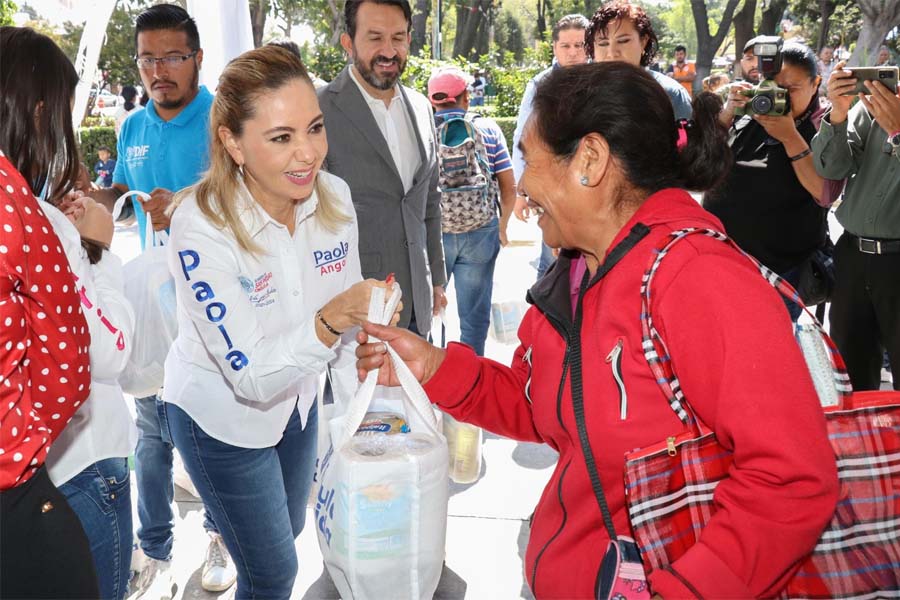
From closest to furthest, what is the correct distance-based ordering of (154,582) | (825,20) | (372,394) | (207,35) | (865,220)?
(372,394), (154,582), (865,220), (207,35), (825,20)

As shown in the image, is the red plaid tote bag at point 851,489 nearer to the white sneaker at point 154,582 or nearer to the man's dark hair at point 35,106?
the man's dark hair at point 35,106

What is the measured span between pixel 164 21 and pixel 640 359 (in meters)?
3.32

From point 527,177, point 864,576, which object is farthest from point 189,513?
point 864,576

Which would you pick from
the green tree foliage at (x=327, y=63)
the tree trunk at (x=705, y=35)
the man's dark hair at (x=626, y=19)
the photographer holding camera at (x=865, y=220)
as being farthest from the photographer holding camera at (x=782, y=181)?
the tree trunk at (x=705, y=35)

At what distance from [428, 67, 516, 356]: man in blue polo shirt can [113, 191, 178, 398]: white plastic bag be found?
91.6 inches

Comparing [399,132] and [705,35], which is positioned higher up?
[399,132]

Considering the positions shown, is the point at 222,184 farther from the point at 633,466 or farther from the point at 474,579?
the point at 474,579

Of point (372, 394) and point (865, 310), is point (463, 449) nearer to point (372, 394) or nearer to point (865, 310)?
point (865, 310)

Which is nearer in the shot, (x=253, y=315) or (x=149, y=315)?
(x=253, y=315)

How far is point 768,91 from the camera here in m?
3.96

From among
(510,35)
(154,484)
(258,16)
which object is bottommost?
(510,35)

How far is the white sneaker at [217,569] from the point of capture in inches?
131

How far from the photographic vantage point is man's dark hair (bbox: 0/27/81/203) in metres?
1.83

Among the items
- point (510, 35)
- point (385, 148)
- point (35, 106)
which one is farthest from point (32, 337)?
point (510, 35)
